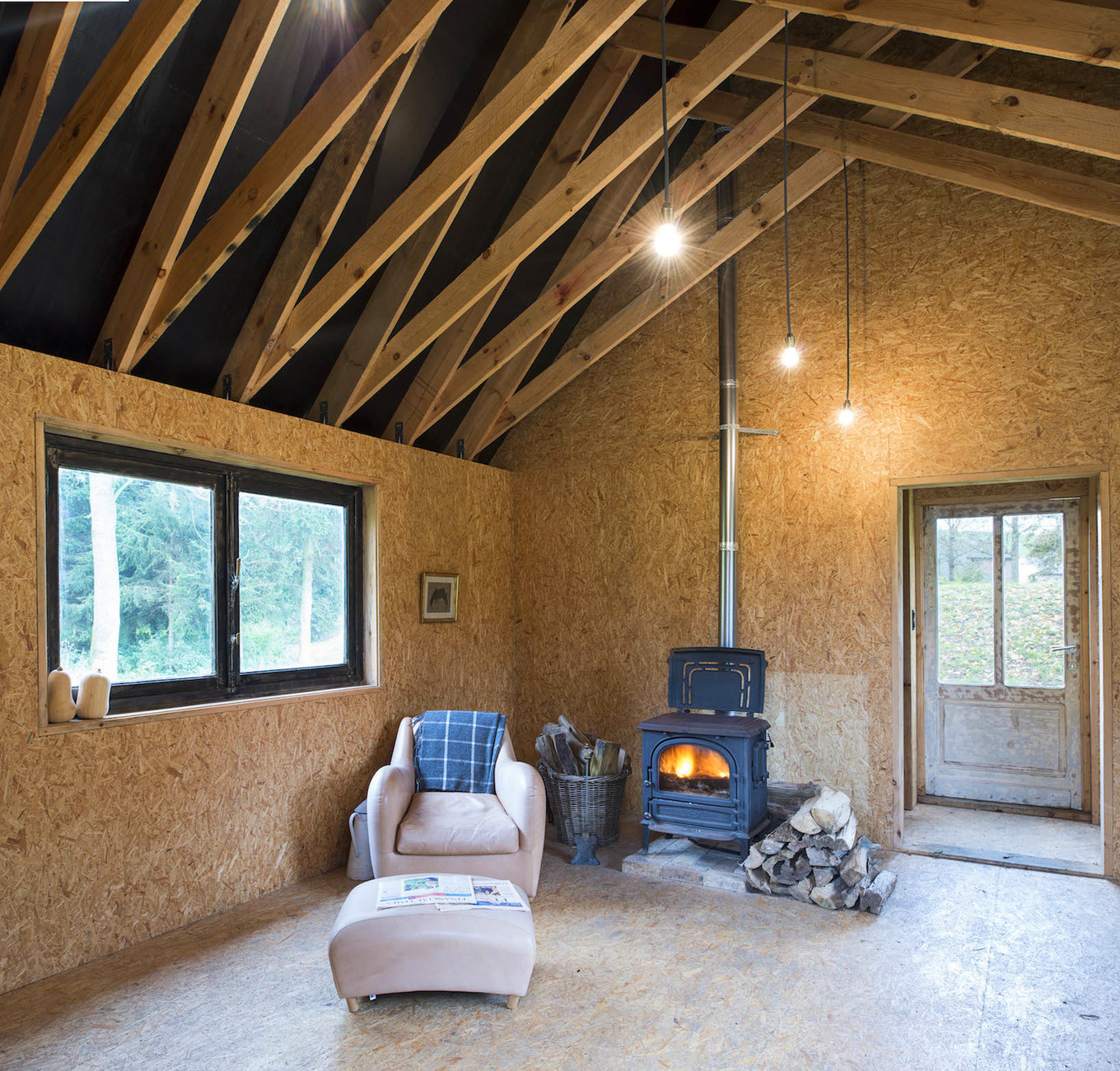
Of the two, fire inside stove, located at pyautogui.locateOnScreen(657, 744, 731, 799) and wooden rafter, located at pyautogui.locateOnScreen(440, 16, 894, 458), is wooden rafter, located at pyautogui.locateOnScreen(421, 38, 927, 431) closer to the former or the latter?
wooden rafter, located at pyautogui.locateOnScreen(440, 16, 894, 458)

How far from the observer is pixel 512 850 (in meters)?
3.72

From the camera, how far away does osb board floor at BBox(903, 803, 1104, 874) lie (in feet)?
15.1

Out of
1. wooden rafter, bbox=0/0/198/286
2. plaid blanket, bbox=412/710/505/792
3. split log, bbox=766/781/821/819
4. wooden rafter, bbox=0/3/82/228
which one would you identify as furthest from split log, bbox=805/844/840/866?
wooden rafter, bbox=0/3/82/228

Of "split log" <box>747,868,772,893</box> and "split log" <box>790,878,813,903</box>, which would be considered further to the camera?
"split log" <box>747,868,772,893</box>

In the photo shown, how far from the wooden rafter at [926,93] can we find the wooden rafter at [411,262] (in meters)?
0.55

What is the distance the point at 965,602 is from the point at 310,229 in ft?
16.6

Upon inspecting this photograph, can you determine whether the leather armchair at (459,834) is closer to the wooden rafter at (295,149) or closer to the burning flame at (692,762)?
the burning flame at (692,762)

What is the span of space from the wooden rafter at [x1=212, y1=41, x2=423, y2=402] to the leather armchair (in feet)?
6.72

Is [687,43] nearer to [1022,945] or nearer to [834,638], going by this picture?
[834,638]

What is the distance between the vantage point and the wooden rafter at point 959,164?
3799 mm

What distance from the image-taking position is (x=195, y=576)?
3904 mm

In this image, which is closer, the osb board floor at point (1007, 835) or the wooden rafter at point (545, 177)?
the wooden rafter at point (545, 177)

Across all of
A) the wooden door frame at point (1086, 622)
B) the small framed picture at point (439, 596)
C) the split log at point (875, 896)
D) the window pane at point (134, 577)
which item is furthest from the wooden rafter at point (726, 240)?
the split log at point (875, 896)

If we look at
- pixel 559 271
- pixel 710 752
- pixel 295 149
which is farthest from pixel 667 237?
pixel 710 752
